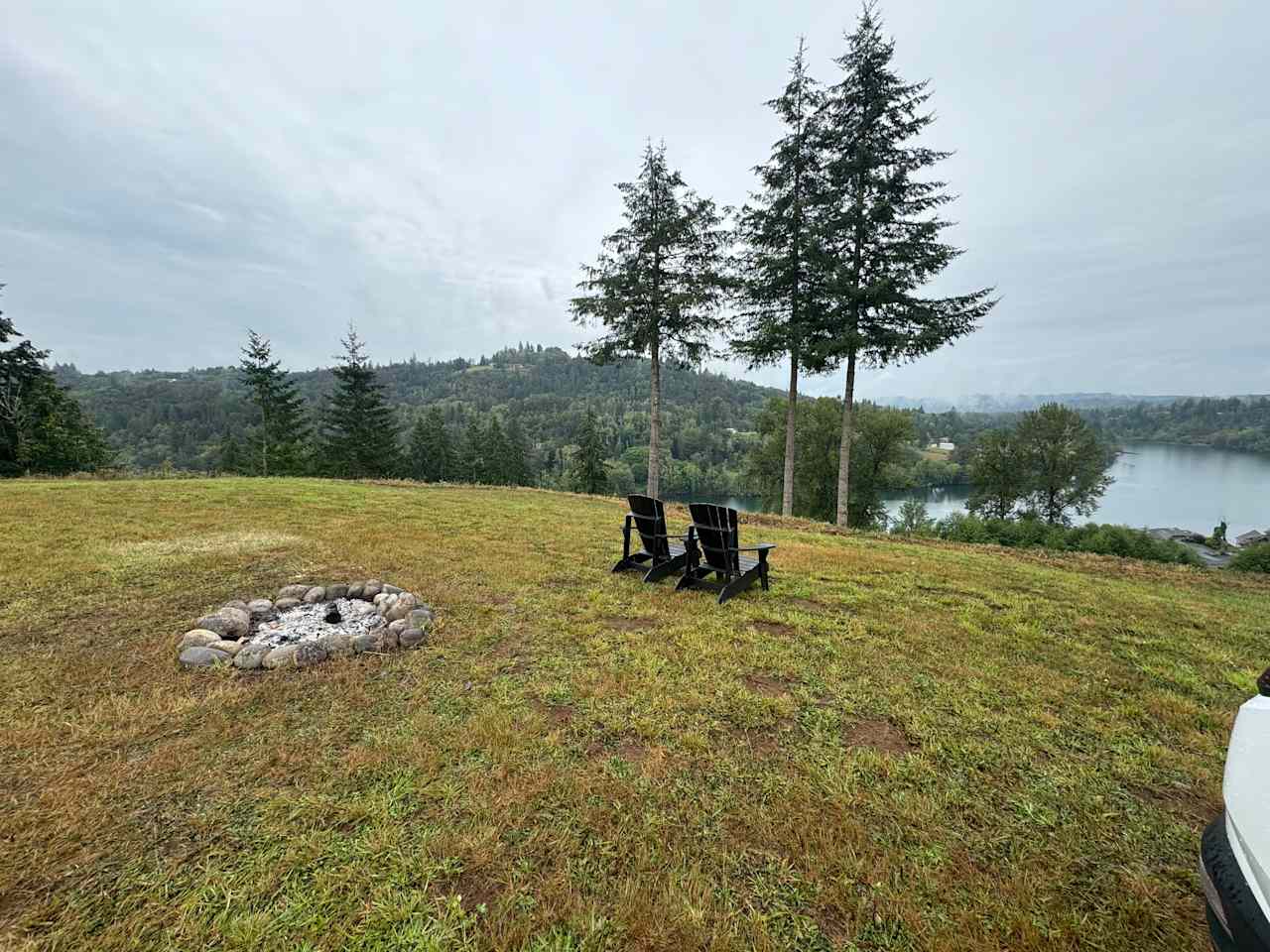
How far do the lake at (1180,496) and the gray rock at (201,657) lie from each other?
27485mm

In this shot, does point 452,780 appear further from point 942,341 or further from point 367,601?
point 942,341

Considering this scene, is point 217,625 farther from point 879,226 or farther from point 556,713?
point 879,226

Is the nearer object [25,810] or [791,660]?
[25,810]

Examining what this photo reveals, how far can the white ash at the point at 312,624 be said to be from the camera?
12.4 feet

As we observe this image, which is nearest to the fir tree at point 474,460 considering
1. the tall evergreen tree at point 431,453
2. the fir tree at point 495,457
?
the fir tree at point 495,457

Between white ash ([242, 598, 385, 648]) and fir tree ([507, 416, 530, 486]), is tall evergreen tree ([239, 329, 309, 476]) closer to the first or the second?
fir tree ([507, 416, 530, 486])

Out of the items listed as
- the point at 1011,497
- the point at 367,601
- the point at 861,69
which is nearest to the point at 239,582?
the point at 367,601

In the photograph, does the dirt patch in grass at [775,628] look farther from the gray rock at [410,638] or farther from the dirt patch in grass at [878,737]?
the gray rock at [410,638]

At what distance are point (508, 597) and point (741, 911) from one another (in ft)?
12.0

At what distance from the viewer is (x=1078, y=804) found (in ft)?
7.44

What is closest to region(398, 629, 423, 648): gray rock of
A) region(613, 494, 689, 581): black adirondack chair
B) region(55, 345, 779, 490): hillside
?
region(613, 494, 689, 581): black adirondack chair

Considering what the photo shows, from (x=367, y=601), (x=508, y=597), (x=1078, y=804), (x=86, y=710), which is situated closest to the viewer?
(x=1078, y=804)

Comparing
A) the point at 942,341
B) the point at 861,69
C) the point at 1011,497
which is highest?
the point at 861,69

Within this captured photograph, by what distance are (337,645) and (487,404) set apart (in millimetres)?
111184
